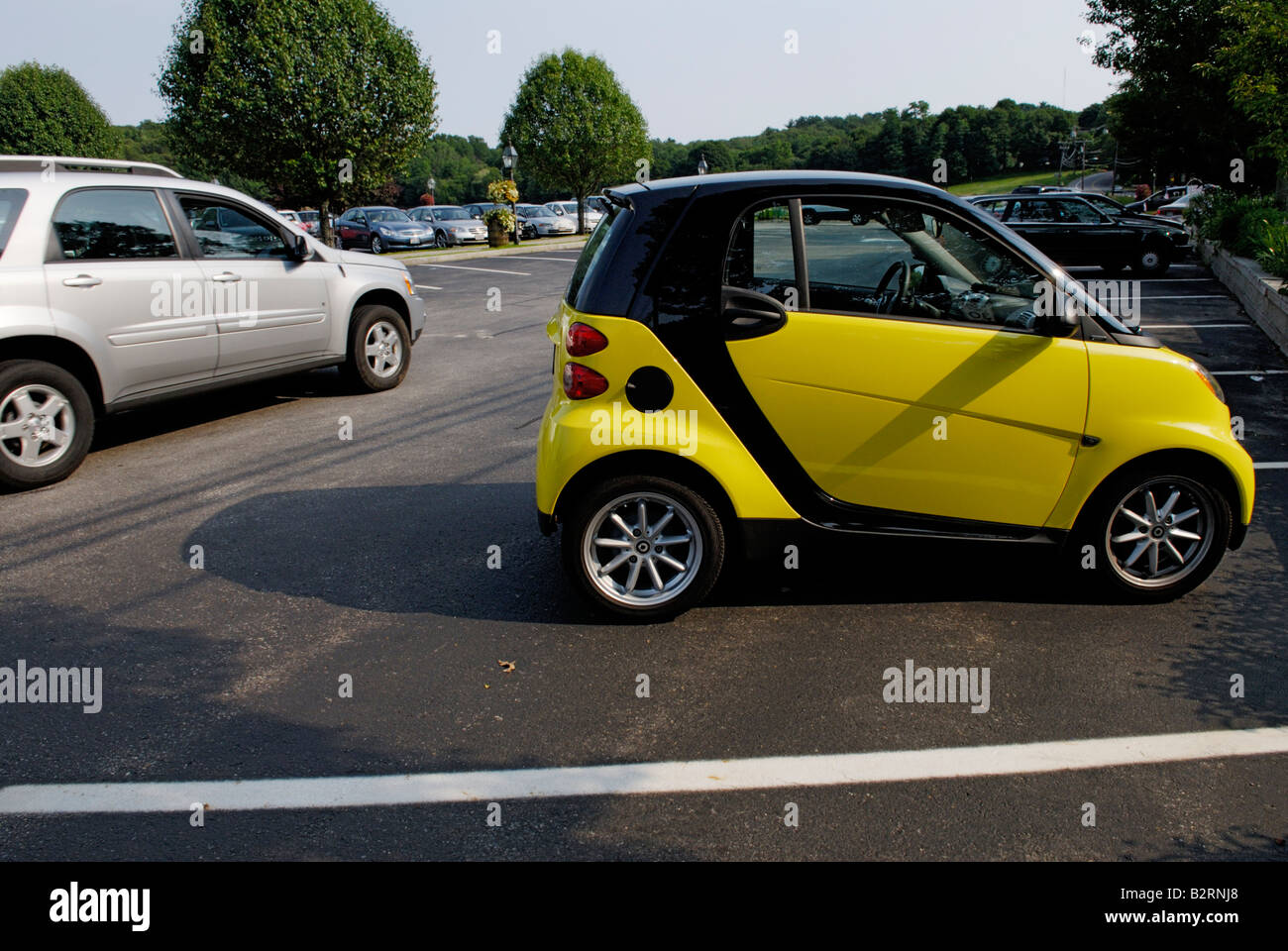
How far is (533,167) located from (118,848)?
50.6 meters

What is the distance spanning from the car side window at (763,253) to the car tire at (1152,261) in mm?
17341

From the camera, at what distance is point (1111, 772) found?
10.7ft

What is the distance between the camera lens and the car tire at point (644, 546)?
169 inches

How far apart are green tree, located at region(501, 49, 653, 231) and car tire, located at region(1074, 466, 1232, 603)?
4651cm

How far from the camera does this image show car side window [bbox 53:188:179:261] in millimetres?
6816

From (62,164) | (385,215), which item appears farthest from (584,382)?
(385,215)

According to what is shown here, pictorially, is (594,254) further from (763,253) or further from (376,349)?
(376,349)

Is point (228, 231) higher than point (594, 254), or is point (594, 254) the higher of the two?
point (228, 231)

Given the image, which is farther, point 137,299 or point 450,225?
point 450,225

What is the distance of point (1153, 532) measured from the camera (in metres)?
4.50

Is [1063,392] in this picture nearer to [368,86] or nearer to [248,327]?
[248,327]

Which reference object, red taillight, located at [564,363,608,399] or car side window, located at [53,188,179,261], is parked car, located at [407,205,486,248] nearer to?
car side window, located at [53,188,179,261]

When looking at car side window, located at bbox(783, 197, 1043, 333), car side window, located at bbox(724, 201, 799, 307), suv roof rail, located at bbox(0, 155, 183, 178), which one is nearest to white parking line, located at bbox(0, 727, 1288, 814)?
car side window, located at bbox(783, 197, 1043, 333)

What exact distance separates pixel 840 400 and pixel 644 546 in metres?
1.02
